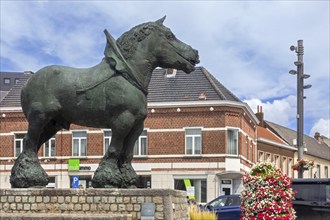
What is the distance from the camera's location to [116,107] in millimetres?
9695

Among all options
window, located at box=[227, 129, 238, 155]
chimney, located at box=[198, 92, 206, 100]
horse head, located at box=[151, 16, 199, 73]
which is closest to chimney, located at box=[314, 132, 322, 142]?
window, located at box=[227, 129, 238, 155]

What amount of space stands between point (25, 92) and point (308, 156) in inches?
1861

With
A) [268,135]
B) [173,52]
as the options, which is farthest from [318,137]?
[173,52]

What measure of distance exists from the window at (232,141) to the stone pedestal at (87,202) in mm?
25839

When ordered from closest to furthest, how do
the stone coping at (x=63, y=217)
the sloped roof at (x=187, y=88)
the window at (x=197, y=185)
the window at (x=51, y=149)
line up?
1. the stone coping at (x=63, y=217)
2. the window at (x=197, y=185)
3. the sloped roof at (x=187, y=88)
4. the window at (x=51, y=149)

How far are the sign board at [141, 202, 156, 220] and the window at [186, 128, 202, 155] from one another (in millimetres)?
26253

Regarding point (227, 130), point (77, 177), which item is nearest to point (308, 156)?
point (227, 130)

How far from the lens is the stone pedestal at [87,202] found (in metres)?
9.36

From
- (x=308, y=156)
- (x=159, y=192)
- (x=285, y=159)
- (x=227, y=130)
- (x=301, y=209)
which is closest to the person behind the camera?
(x=159, y=192)

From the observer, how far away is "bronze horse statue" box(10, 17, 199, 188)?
9758 millimetres

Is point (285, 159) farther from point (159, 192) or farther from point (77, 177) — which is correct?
point (159, 192)

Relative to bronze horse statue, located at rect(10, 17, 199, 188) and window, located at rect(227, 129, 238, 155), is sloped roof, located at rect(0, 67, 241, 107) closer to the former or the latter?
window, located at rect(227, 129, 238, 155)

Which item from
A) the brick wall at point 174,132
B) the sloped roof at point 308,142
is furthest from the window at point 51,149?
the sloped roof at point 308,142

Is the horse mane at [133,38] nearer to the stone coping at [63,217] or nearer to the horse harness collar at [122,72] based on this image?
the horse harness collar at [122,72]
